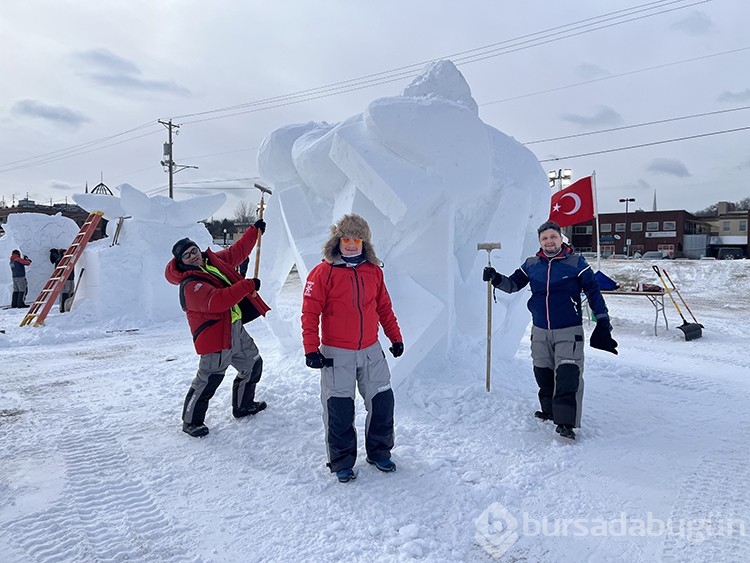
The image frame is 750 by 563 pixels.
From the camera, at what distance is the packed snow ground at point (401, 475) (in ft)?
7.93

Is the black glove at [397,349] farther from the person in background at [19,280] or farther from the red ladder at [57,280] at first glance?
the person in background at [19,280]

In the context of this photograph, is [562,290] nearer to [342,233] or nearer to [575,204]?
[342,233]

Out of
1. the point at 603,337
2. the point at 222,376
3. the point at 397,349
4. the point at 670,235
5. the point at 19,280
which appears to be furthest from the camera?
the point at 670,235

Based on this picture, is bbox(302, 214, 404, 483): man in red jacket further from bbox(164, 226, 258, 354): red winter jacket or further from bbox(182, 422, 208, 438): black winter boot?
bbox(182, 422, 208, 438): black winter boot

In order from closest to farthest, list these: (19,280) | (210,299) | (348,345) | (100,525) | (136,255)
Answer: (100,525) < (348,345) < (210,299) < (136,255) < (19,280)

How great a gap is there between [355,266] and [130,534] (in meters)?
1.91

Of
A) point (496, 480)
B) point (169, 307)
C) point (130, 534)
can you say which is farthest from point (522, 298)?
point (169, 307)

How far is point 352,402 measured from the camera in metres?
3.07

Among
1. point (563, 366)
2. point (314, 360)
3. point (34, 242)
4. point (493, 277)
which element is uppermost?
point (34, 242)

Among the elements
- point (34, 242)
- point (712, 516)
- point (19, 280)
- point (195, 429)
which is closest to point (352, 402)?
point (195, 429)

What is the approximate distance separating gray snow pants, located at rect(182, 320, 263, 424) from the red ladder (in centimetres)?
764

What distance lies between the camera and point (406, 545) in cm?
235

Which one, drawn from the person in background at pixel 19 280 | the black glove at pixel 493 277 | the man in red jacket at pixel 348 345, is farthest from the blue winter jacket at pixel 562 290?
the person in background at pixel 19 280

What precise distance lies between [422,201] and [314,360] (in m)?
2.08
